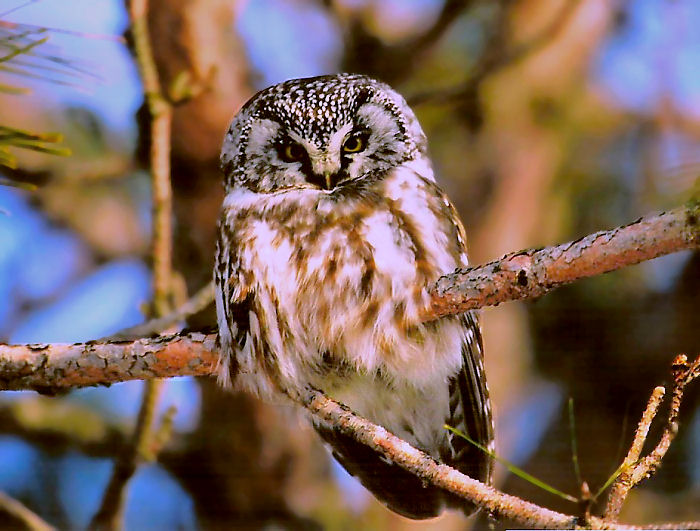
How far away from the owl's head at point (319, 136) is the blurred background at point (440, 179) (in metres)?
0.19

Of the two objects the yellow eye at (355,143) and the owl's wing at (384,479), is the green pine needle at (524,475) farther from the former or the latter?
the yellow eye at (355,143)

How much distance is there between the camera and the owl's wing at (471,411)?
121 centimetres

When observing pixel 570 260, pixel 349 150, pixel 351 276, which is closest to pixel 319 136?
pixel 349 150

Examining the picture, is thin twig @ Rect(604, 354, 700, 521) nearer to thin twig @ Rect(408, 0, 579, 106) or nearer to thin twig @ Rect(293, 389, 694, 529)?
thin twig @ Rect(293, 389, 694, 529)

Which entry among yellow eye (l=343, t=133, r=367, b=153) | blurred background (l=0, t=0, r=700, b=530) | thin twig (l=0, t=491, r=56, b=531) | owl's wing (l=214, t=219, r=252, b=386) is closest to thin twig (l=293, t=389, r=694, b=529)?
owl's wing (l=214, t=219, r=252, b=386)

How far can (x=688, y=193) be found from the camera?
33.8 inches

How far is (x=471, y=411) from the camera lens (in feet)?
4.05

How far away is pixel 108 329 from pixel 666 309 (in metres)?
0.90

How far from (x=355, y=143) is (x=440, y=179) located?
0.33 m

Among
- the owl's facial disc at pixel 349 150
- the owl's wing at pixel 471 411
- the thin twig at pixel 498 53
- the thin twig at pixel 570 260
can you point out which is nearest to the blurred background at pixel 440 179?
the thin twig at pixel 498 53

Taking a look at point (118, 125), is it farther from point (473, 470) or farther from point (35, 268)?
point (473, 470)

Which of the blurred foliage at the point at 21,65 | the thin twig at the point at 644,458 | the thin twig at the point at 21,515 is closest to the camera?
the thin twig at the point at 644,458

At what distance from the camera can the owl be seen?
3.73ft

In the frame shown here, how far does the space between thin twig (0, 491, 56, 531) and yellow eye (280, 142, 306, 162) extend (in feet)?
2.27
